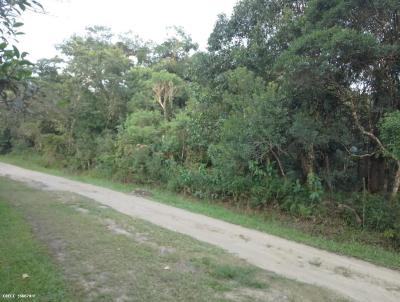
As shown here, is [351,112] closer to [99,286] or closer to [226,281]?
[226,281]

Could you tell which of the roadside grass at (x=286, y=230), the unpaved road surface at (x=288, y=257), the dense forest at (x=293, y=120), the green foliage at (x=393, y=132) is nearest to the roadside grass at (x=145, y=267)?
the unpaved road surface at (x=288, y=257)

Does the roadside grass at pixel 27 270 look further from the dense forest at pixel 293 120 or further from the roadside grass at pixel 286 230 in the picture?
the roadside grass at pixel 286 230

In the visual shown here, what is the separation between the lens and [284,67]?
976 centimetres

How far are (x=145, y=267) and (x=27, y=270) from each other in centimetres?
168

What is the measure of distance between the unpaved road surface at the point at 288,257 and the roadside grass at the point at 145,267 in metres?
0.48

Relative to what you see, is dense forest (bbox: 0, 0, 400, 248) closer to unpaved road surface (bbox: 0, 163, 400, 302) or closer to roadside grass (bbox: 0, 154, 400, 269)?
roadside grass (bbox: 0, 154, 400, 269)

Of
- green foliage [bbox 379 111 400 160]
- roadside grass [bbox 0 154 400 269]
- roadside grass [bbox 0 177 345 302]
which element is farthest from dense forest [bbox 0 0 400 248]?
roadside grass [bbox 0 177 345 302]

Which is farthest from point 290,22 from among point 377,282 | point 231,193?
point 377,282

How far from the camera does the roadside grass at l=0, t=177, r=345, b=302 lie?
4754mm

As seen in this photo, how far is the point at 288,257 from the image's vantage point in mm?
7180

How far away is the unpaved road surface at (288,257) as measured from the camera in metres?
5.77

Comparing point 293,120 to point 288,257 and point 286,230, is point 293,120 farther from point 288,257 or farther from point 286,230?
point 288,257

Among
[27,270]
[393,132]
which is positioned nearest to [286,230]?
[393,132]

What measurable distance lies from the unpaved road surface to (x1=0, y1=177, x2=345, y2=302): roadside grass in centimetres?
48
